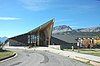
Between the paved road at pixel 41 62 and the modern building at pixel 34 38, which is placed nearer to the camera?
the paved road at pixel 41 62

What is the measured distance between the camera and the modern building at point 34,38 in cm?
10606

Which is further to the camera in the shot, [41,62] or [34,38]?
[34,38]

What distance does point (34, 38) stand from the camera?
11181cm

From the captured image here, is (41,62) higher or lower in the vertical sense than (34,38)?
lower

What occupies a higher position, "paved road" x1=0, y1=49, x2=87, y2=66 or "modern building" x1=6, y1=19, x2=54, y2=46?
"modern building" x1=6, y1=19, x2=54, y2=46

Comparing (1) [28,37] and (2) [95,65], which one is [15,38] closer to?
(1) [28,37]

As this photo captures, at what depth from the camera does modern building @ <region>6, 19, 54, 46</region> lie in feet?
348

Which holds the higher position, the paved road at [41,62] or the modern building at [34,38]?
the modern building at [34,38]

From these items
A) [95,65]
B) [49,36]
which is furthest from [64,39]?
[95,65]

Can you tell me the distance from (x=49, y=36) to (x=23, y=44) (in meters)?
14.1

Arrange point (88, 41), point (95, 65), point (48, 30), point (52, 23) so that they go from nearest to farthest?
point (95, 65) < point (88, 41) < point (52, 23) < point (48, 30)

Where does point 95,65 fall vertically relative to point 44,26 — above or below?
below

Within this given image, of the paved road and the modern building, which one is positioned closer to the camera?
the paved road

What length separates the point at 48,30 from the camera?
352ft
